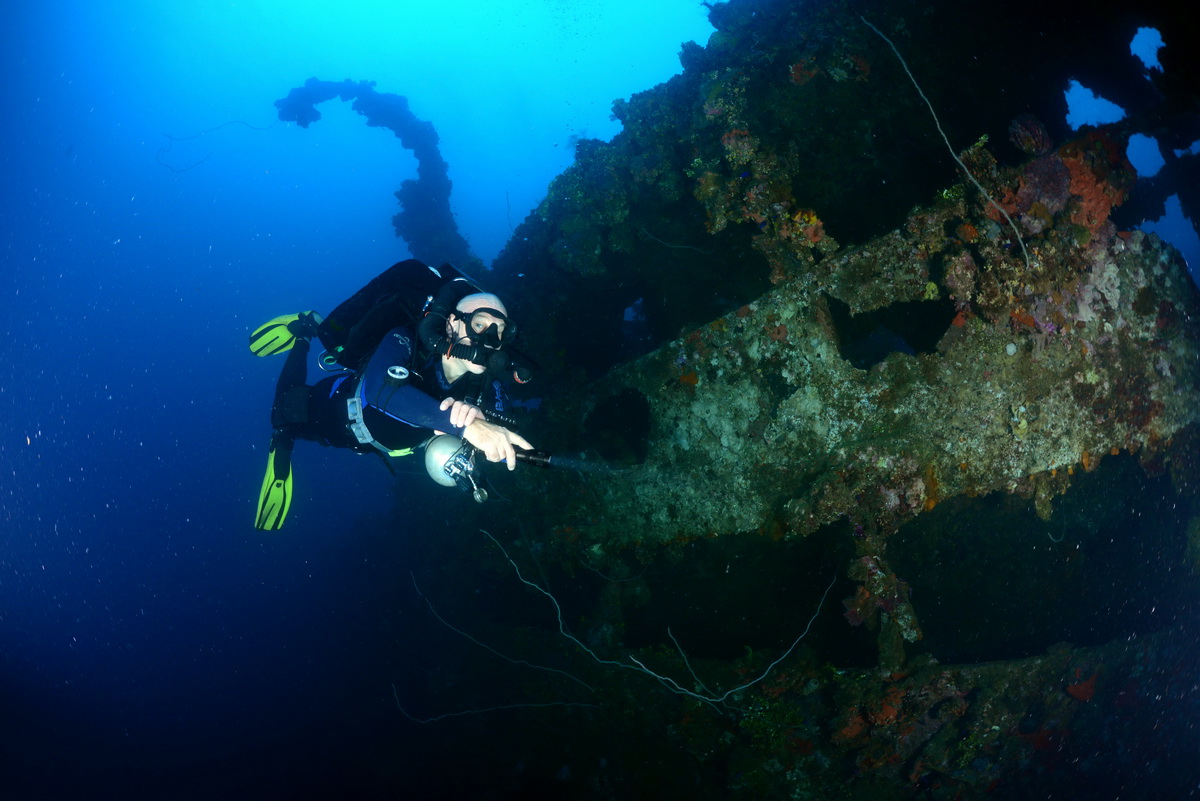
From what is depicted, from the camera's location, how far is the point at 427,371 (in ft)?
11.1

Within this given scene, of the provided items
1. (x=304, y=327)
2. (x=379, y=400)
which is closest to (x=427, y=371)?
(x=379, y=400)

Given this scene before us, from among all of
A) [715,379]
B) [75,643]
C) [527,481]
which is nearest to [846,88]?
[715,379]

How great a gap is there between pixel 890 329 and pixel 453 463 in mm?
3084

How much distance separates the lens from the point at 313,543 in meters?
26.2

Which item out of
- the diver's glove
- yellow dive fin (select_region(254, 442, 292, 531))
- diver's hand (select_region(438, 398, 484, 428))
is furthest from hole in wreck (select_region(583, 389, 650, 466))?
yellow dive fin (select_region(254, 442, 292, 531))

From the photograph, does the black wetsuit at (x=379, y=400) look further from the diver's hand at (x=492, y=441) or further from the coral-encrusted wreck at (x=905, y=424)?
the coral-encrusted wreck at (x=905, y=424)

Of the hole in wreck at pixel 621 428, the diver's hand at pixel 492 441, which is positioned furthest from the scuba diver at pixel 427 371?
the hole in wreck at pixel 621 428

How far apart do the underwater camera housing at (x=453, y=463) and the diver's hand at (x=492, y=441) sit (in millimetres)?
422

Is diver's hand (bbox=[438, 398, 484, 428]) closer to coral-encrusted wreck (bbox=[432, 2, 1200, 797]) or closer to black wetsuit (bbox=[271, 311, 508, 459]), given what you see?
black wetsuit (bbox=[271, 311, 508, 459])

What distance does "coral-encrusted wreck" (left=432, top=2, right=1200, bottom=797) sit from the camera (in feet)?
9.98

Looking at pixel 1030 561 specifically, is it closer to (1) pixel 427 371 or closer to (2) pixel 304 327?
(1) pixel 427 371

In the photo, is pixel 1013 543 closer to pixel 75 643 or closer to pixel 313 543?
pixel 313 543

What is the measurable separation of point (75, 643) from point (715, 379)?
40768 mm

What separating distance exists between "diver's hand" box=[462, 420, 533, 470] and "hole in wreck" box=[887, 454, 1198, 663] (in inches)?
100
